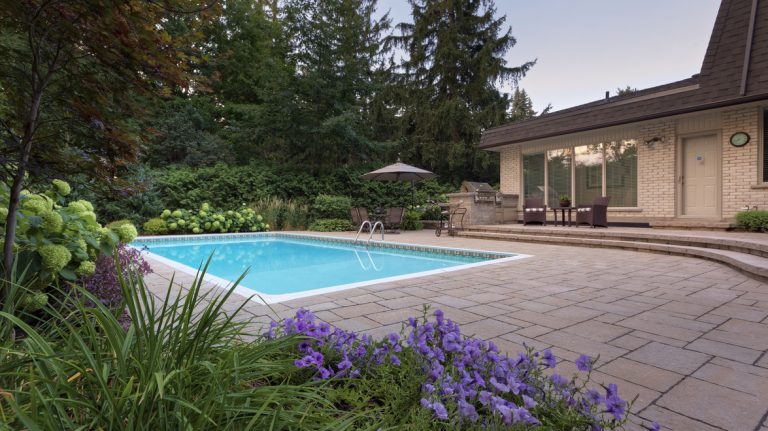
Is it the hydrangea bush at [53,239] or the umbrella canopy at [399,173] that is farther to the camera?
the umbrella canopy at [399,173]

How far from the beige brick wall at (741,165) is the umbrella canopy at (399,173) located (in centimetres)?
651

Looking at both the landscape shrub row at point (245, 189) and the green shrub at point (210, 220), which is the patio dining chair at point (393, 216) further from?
the green shrub at point (210, 220)

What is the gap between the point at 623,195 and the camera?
32.9ft

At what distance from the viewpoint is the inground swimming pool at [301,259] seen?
205 inches

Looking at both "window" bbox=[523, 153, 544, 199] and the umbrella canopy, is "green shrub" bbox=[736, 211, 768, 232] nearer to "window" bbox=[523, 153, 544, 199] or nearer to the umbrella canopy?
"window" bbox=[523, 153, 544, 199]

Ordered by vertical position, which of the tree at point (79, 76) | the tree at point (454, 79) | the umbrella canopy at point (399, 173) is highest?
the tree at point (454, 79)

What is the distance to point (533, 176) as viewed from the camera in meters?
12.0

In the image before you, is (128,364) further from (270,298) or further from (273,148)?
(273,148)

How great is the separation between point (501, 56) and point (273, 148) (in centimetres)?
1167

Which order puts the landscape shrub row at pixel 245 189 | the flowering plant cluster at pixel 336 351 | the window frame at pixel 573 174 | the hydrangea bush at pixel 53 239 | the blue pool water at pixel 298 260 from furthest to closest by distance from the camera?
1. the landscape shrub row at pixel 245 189
2. the window frame at pixel 573 174
3. the blue pool water at pixel 298 260
4. the hydrangea bush at pixel 53 239
5. the flowering plant cluster at pixel 336 351

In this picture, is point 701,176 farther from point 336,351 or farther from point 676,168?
point 336,351

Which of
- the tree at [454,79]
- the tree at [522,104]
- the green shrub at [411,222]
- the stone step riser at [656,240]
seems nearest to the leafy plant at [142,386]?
the stone step riser at [656,240]

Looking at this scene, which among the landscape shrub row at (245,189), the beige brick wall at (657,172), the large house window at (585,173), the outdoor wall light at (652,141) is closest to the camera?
the beige brick wall at (657,172)

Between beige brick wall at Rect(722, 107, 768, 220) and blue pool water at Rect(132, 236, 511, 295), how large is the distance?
18.6 ft
